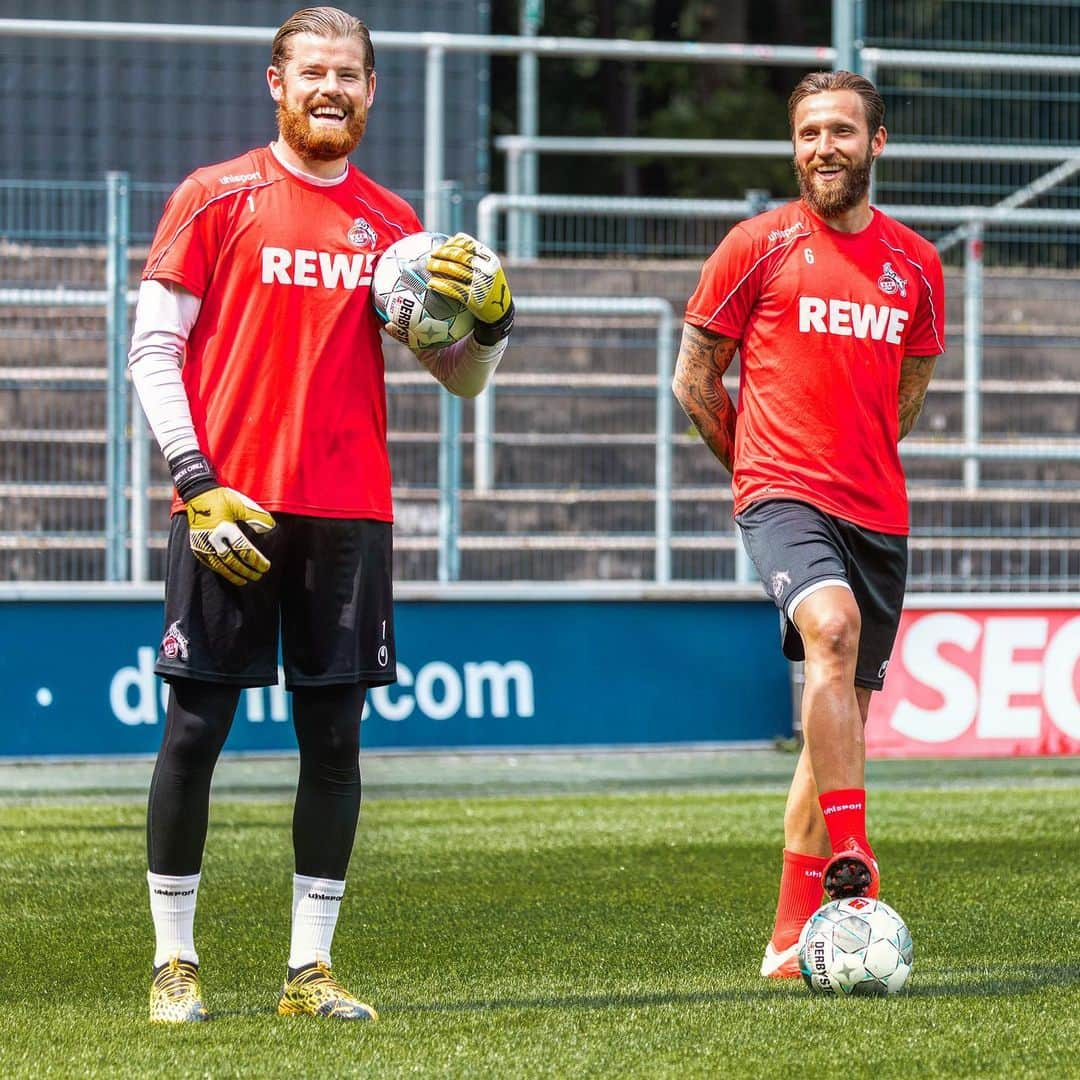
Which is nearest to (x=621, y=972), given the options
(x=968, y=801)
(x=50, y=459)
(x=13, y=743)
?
(x=968, y=801)

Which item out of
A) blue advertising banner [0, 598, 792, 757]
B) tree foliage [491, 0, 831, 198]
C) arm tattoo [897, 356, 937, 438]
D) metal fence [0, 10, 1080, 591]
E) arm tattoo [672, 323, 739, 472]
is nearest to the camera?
arm tattoo [672, 323, 739, 472]

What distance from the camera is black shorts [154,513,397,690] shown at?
156 inches

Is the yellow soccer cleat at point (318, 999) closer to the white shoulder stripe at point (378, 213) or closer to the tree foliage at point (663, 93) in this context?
the white shoulder stripe at point (378, 213)

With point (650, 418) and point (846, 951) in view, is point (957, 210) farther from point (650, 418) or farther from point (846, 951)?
point (846, 951)

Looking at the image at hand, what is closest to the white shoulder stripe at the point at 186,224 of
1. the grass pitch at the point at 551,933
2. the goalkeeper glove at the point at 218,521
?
the goalkeeper glove at the point at 218,521

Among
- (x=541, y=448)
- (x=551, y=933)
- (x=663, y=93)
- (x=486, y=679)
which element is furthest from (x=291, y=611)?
(x=663, y=93)

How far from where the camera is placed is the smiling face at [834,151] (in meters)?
4.67

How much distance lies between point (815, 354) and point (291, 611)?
1.41 metres

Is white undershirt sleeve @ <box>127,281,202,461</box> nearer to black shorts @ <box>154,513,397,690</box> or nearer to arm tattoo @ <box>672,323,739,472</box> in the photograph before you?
black shorts @ <box>154,513,397,690</box>

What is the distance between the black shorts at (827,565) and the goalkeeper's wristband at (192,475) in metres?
1.33

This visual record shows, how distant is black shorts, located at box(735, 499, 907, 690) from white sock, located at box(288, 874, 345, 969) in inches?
47.0

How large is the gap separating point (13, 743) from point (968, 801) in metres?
4.38

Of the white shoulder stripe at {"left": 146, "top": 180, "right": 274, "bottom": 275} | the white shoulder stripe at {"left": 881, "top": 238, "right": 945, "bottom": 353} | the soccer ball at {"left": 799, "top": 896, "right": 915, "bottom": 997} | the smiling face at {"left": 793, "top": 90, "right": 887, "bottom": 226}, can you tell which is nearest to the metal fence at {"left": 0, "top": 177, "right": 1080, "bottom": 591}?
the white shoulder stripe at {"left": 881, "top": 238, "right": 945, "bottom": 353}

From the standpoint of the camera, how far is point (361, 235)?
4.10 metres
